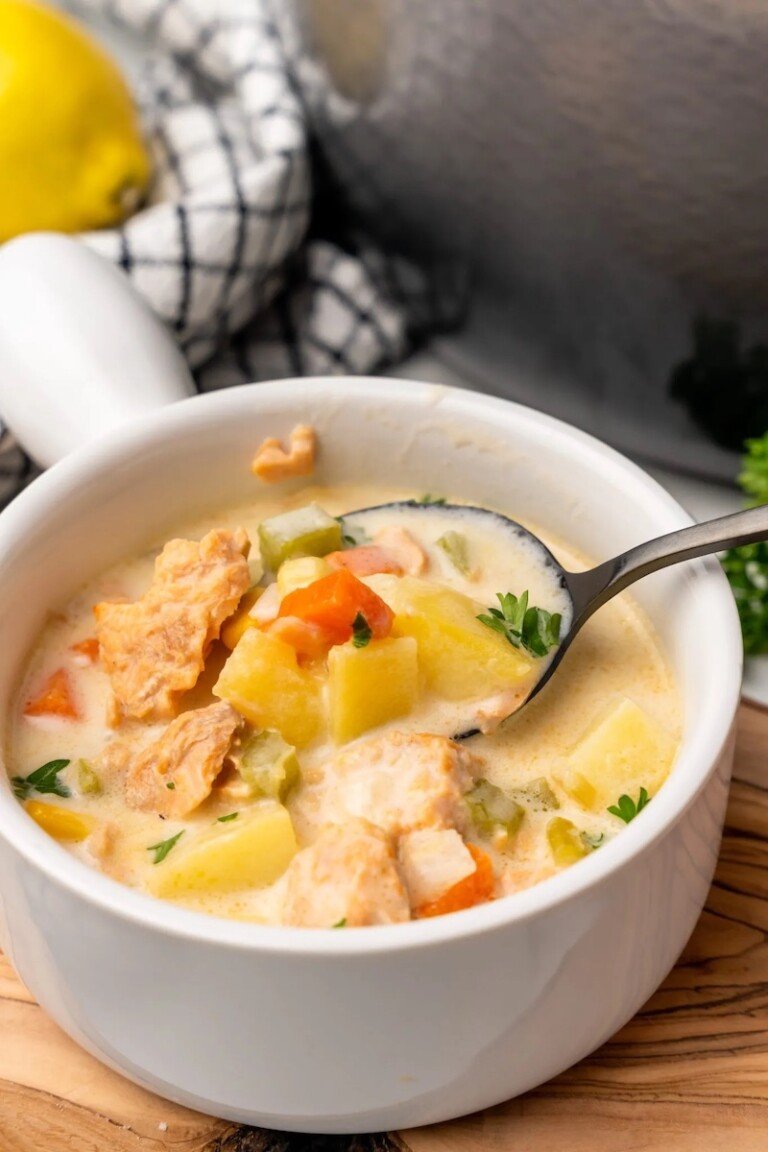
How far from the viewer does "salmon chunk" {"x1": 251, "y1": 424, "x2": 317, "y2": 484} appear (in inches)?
79.0

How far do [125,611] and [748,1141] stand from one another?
3.23 ft

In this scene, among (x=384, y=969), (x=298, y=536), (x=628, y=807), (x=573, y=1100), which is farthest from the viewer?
(x=298, y=536)

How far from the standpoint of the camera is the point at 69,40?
8.99ft

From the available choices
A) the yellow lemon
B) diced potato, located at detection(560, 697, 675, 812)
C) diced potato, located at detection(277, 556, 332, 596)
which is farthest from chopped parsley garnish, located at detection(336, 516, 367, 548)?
the yellow lemon

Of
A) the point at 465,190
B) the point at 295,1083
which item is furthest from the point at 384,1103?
the point at 465,190

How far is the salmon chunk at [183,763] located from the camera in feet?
5.24

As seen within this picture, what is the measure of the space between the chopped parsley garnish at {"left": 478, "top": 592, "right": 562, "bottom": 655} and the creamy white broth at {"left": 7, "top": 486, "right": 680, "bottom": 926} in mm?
36

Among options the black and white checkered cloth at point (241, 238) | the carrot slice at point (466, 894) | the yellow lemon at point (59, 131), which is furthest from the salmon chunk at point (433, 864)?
the yellow lemon at point (59, 131)

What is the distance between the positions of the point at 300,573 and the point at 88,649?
0.33 metres

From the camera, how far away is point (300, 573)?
1776 millimetres

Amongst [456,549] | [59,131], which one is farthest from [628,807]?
[59,131]

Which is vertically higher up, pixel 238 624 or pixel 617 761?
pixel 238 624

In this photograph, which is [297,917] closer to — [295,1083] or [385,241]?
[295,1083]

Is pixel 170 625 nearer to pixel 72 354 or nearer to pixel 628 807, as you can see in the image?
pixel 72 354
